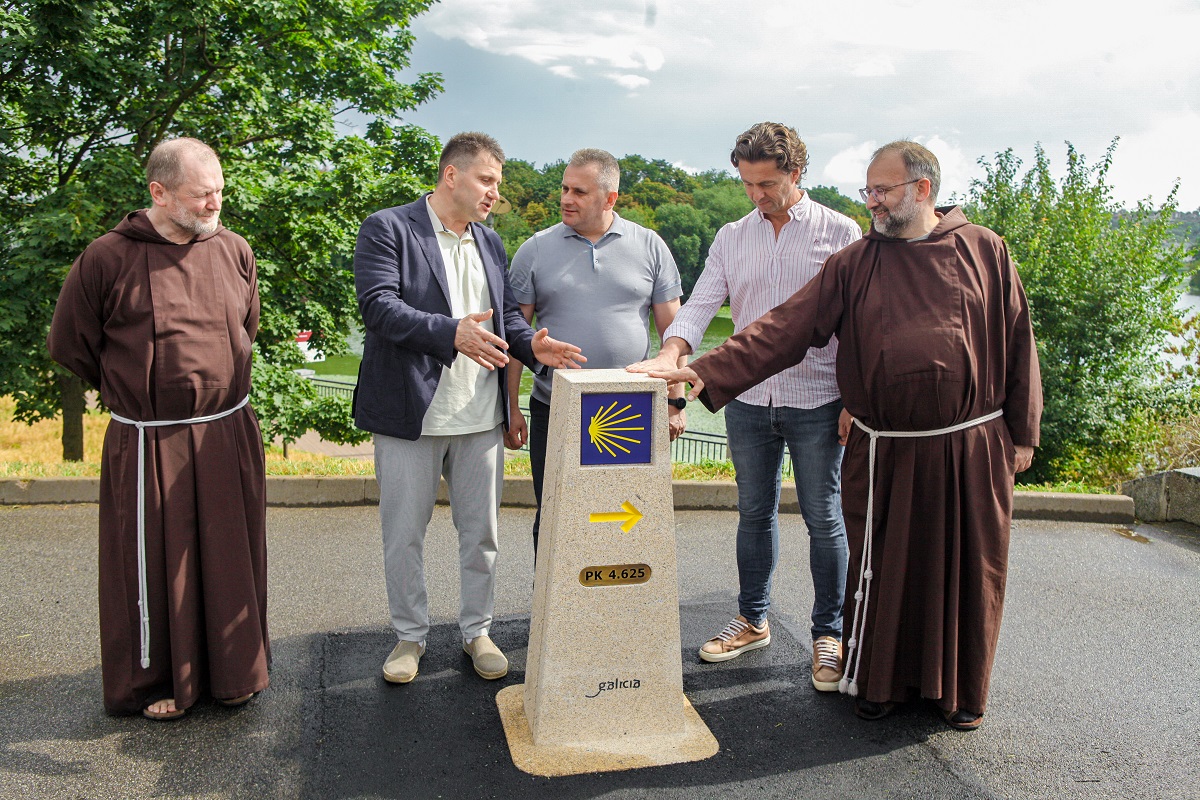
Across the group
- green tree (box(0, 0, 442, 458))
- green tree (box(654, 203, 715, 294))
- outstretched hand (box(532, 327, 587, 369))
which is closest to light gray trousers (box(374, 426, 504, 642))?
outstretched hand (box(532, 327, 587, 369))

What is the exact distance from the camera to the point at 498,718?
3.56 metres

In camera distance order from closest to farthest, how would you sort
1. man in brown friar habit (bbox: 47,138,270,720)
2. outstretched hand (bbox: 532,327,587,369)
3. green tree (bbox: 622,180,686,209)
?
man in brown friar habit (bbox: 47,138,270,720)
outstretched hand (bbox: 532,327,587,369)
green tree (bbox: 622,180,686,209)

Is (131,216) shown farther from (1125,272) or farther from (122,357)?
(1125,272)

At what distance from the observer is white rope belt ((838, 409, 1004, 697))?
356cm

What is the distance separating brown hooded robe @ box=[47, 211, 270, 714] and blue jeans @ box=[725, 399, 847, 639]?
2.11 metres

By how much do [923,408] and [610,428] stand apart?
4.05ft

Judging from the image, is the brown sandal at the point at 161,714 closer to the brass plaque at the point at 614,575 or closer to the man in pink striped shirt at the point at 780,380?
the brass plaque at the point at 614,575

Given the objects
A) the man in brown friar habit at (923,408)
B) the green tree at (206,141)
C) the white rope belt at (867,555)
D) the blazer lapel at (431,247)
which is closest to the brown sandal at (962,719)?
the man in brown friar habit at (923,408)

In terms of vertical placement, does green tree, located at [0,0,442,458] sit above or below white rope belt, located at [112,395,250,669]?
above

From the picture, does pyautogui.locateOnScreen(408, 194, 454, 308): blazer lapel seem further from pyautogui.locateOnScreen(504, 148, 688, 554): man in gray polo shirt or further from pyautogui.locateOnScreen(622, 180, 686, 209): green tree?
pyautogui.locateOnScreen(622, 180, 686, 209): green tree

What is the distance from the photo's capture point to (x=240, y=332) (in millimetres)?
3617

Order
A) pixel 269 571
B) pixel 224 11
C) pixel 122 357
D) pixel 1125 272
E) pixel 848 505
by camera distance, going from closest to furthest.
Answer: pixel 122 357 < pixel 848 505 < pixel 269 571 < pixel 224 11 < pixel 1125 272

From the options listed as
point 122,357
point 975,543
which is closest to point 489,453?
point 122,357

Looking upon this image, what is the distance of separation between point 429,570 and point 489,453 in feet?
5.31
